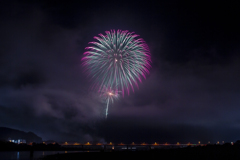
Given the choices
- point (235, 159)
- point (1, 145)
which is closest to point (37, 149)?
point (1, 145)

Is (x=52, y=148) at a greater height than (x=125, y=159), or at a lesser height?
lesser

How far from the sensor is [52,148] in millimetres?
172250

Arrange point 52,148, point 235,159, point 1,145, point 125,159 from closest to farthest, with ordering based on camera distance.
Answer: point 235,159
point 125,159
point 1,145
point 52,148

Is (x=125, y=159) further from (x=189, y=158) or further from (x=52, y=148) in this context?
(x=52, y=148)

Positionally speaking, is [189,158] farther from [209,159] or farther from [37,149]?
[37,149]

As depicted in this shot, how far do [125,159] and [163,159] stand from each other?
30.2ft

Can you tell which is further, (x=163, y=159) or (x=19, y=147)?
(x=19, y=147)

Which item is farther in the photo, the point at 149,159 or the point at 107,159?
the point at 107,159

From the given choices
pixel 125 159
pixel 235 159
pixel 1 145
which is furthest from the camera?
pixel 1 145

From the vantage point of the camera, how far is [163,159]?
45000mm

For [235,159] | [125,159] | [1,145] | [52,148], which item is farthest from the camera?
[52,148]

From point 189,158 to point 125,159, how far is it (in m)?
15.2

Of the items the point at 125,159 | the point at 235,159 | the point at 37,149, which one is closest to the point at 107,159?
the point at 125,159

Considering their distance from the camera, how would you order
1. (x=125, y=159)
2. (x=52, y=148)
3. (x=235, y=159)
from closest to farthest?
(x=235, y=159)
(x=125, y=159)
(x=52, y=148)
